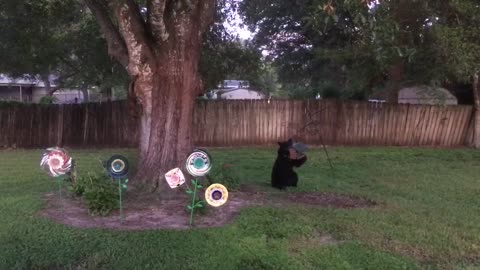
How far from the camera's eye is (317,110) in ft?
59.6

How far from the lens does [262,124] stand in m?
17.9

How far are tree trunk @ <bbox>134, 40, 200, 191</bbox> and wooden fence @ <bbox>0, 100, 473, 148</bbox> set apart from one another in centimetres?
974

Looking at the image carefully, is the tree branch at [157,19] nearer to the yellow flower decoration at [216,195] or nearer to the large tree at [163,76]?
the large tree at [163,76]

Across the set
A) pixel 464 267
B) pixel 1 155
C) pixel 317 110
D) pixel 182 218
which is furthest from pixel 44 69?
pixel 464 267

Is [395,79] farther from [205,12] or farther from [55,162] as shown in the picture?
[55,162]

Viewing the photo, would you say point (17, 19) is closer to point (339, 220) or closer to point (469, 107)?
point (339, 220)

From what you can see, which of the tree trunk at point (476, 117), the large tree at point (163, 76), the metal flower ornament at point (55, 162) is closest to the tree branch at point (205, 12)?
the large tree at point (163, 76)

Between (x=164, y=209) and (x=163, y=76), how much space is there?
69.6 inches

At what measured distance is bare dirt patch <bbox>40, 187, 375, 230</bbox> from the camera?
6.51 meters

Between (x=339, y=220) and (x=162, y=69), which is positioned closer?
(x=339, y=220)

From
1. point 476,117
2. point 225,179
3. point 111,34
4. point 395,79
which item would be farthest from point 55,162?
point 476,117

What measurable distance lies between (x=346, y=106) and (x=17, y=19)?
10012mm

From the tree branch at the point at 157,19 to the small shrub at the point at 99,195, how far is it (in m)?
2.02

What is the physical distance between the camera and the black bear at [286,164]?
8.65m
